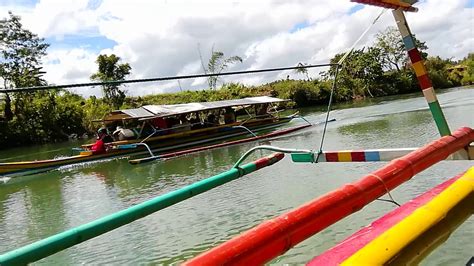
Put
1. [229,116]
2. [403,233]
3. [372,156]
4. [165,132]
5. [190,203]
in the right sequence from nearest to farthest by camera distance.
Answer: [403,233] → [372,156] → [190,203] → [165,132] → [229,116]

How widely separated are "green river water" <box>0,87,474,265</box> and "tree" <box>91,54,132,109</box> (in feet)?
72.3

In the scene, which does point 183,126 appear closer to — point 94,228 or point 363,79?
point 94,228

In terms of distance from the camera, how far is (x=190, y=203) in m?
7.09

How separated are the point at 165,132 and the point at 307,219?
1695cm

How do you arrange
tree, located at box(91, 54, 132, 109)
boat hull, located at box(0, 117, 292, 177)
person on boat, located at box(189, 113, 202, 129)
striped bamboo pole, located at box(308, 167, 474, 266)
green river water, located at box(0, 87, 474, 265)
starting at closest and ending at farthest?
striped bamboo pole, located at box(308, 167, 474, 266), green river water, located at box(0, 87, 474, 265), boat hull, located at box(0, 117, 292, 177), person on boat, located at box(189, 113, 202, 129), tree, located at box(91, 54, 132, 109)

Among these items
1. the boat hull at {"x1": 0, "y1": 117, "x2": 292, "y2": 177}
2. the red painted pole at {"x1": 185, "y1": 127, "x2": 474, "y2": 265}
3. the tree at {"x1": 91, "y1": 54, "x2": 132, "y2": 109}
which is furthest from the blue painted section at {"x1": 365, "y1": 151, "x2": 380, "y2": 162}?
the tree at {"x1": 91, "y1": 54, "x2": 132, "y2": 109}

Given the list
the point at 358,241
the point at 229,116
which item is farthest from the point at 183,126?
the point at 358,241

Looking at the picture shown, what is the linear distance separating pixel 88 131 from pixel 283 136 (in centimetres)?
2134

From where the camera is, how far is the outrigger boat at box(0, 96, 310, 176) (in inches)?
600

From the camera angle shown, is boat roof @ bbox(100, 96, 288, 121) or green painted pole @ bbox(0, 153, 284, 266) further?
boat roof @ bbox(100, 96, 288, 121)

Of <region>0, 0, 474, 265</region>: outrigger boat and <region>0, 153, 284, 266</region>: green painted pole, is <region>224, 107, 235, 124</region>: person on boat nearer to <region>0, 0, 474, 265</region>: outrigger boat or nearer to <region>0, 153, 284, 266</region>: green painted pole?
<region>0, 153, 284, 266</region>: green painted pole

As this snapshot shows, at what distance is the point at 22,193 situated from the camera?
11.4 m

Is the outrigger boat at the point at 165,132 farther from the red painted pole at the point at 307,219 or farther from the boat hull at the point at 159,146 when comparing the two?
the red painted pole at the point at 307,219

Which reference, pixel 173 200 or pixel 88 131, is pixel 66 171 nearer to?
pixel 173 200
